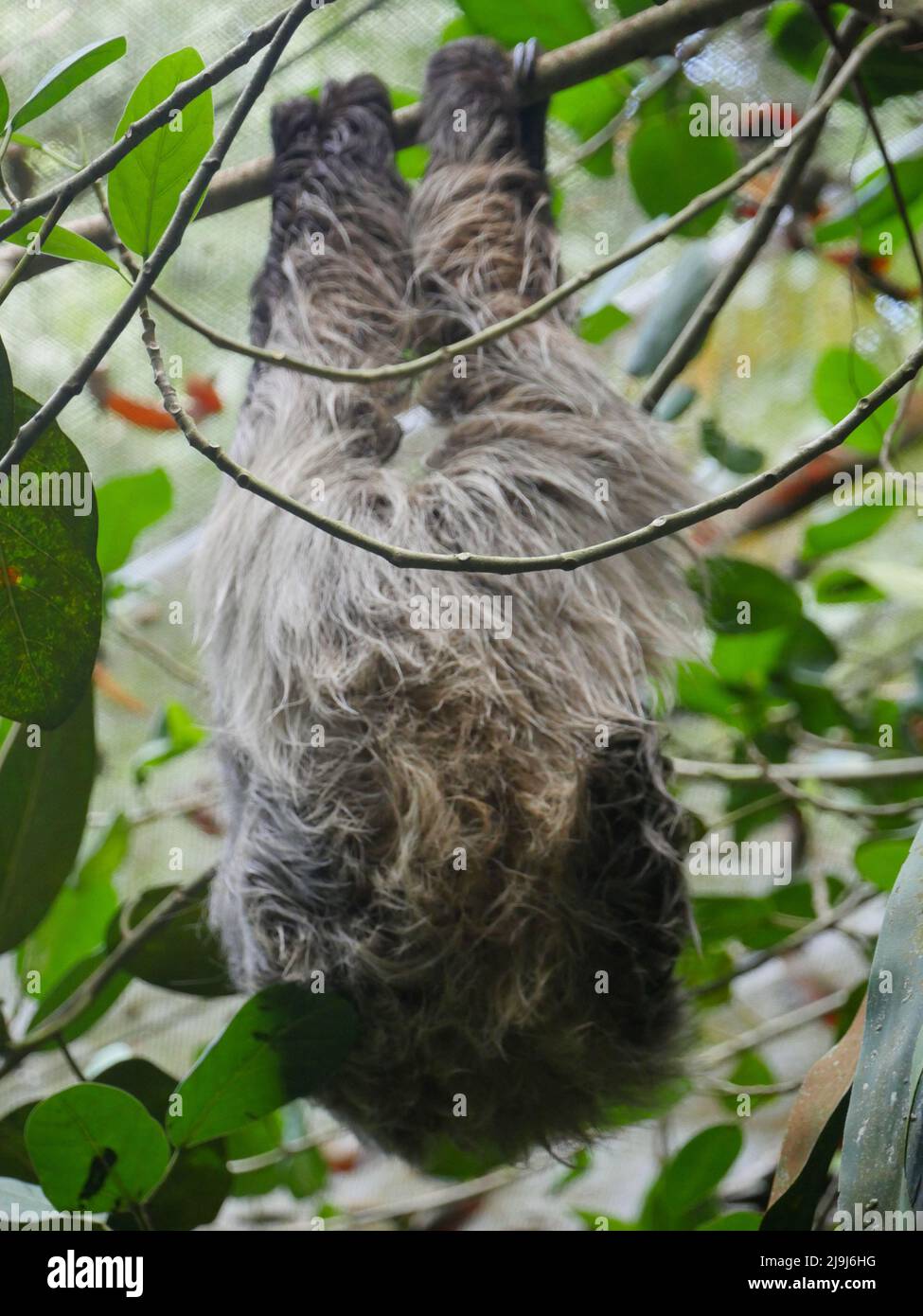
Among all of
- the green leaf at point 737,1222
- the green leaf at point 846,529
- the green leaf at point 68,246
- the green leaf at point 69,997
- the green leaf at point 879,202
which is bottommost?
the green leaf at point 737,1222

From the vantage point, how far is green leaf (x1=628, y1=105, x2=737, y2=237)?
2.47 metres

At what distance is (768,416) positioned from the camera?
393 cm

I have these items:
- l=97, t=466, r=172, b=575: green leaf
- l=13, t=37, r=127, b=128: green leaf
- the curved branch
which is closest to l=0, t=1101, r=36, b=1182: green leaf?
l=97, t=466, r=172, b=575: green leaf

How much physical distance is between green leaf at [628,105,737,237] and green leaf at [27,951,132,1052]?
1965 millimetres

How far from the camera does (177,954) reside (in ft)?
7.81

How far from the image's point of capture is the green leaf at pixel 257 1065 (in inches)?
68.0

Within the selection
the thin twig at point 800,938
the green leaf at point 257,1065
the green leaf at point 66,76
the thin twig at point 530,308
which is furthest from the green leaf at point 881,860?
the green leaf at point 66,76

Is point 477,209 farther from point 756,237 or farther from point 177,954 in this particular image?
point 177,954

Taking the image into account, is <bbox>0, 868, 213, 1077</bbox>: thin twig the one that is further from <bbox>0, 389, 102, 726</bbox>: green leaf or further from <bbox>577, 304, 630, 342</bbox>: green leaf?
<bbox>577, 304, 630, 342</bbox>: green leaf

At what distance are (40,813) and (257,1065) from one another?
2.08 feet

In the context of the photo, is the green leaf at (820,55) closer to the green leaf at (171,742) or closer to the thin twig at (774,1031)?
the green leaf at (171,742)

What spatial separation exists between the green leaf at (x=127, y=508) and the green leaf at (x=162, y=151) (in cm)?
109

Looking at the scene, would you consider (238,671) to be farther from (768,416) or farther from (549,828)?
(768,416)

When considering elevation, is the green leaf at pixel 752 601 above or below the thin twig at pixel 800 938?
above
